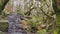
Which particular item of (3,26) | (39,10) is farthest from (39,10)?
(3,26)

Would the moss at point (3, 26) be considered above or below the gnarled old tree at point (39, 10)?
below

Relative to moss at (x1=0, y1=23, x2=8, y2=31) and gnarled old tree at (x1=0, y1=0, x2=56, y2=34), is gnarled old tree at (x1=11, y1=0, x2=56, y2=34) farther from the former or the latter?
moss at (x1=0, y1=23, x2=8, y2=31)

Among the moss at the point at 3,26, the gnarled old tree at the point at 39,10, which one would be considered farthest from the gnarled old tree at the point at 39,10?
the moss at the point at 3,26

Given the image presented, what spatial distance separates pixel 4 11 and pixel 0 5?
8cm

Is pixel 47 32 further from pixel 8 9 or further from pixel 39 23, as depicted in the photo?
pixel 8 9

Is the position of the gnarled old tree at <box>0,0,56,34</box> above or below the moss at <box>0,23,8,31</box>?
above

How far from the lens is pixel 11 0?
1.38 metres

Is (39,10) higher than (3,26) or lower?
higher

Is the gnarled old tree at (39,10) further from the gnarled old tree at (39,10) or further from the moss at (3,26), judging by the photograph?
the moss at (3,26)

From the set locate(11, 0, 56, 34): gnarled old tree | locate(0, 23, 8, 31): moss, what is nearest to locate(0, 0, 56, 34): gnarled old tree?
locate(11, 0, 56, 34): gnarled old tree

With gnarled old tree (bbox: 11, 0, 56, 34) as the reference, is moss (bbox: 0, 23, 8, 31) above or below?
below

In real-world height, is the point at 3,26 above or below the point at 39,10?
below

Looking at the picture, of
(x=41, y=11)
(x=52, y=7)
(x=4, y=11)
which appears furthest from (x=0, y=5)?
(x=52, y=7)

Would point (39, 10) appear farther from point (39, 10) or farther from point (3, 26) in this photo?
point (3, 26)
